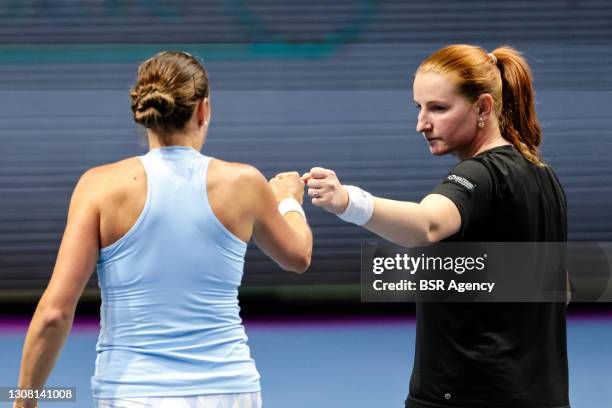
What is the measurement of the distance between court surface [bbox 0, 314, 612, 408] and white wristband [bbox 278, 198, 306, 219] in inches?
90.7

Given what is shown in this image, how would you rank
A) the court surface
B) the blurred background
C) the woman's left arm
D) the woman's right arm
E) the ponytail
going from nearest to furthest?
the woman's left arm
the woman's right arm
the ponytail
the court surface
the blurred background

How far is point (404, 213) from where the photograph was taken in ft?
6.07

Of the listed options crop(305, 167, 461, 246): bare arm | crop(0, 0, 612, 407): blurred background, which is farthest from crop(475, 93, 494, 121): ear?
crop(0, 0, 612, 407): blurred background

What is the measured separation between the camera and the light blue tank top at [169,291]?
183 centimetres

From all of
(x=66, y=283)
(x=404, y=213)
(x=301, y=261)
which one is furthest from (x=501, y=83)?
(x=66, y=283)

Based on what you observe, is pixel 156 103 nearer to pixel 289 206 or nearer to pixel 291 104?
pixel 289 206

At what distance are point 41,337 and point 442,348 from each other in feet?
2.73

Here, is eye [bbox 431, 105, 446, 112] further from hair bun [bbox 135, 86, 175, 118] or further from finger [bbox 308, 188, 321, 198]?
hair bun [bbox 135, 86, 175, 118]

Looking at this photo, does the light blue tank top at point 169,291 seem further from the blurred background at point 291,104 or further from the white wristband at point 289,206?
the blurred background at point 291,104

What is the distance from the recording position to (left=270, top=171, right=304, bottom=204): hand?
2180 millimetres

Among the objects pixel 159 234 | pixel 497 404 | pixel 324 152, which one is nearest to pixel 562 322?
pixel 497 404

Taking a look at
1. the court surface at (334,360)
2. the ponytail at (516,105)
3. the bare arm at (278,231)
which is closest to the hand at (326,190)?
the bare arm at (278,231)

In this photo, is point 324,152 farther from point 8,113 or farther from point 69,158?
point 8,113

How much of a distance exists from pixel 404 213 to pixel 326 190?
157 mm
